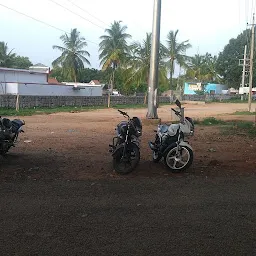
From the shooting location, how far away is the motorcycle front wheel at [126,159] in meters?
6.23

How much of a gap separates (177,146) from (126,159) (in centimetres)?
93

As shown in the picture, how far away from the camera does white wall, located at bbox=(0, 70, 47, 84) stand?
1265 inches

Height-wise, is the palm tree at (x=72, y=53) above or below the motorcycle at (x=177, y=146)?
above

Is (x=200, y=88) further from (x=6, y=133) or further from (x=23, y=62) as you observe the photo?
(x=6, y=133)

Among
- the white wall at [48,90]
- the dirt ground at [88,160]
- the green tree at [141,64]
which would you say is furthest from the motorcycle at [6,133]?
the green tree at [141,64]

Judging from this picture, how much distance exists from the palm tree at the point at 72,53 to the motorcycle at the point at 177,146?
4630 centimetres

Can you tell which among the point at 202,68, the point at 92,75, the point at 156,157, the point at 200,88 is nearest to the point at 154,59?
the point at 156,157

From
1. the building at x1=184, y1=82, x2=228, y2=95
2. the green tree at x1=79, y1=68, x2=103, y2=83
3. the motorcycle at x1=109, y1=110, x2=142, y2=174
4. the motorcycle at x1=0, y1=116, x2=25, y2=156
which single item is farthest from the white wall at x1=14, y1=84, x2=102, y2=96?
the green tree at x1=79, y1=68, x2=103, y2=83

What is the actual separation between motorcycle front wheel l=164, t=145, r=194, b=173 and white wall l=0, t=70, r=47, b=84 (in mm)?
28240

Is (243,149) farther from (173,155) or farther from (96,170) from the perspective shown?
(96,170)

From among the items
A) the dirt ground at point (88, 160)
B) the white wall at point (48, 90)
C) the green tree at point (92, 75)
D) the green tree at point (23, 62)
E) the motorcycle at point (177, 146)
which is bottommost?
the dirt ground at point (88, 160)

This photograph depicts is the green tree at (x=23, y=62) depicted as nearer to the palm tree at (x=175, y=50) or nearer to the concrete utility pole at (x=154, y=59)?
the palm tree at (x=175, y=50)

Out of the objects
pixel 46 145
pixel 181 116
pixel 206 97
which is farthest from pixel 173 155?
pixel 206 97

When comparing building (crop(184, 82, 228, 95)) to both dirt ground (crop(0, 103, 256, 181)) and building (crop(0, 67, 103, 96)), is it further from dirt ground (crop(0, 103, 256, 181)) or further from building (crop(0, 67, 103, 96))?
dirt ground (crop(0, 103, 256, 181))
